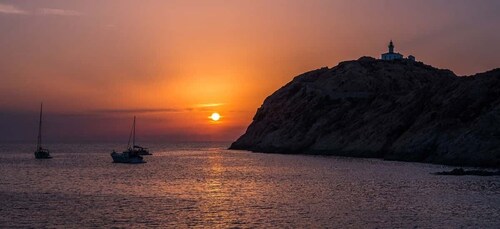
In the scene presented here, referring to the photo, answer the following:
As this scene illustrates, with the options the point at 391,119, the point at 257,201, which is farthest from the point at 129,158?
the point at 257,201

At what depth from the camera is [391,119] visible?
137m

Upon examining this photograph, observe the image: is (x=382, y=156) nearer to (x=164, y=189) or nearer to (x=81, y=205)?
(x=164, y=189)

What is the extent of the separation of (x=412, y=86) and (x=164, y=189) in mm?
141065

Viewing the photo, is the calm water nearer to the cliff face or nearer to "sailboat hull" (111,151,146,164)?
the cliff face

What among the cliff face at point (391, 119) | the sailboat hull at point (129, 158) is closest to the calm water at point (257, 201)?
the cliff face at point (391, 119)

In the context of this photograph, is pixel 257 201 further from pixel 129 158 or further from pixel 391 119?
pixel 391 119

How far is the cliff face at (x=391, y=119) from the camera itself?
10425 centimetres

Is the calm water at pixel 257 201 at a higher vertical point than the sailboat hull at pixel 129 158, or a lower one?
lower

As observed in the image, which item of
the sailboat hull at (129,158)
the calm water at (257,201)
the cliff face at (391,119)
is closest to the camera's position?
the calm water at (257,201)

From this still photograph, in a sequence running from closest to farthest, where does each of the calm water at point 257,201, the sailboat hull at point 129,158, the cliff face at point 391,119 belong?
the calm water at point 257,201 < the cliff face at point 391,119 < the sailboat hull at point 129,158

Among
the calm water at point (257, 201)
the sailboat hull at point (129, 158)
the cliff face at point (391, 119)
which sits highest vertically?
the cliff face at point (391, 119)

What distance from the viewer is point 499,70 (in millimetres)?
124250

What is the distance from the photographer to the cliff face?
104250 mm

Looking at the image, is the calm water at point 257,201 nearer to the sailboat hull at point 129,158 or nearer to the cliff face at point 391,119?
the cliff face at point 391,119
